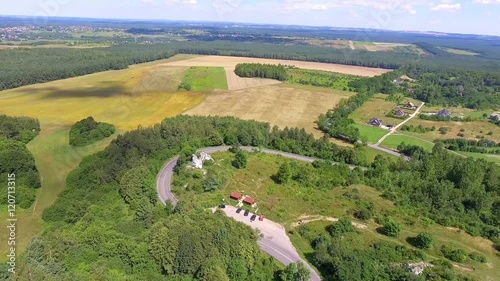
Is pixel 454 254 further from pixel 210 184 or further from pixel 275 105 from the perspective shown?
pixel 275 105

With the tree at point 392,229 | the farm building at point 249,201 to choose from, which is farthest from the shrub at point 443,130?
the farm building at point 249,201

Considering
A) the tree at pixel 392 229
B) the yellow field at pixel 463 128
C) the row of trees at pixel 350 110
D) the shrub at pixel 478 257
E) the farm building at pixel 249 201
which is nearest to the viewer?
the shrub at pixel 478 257

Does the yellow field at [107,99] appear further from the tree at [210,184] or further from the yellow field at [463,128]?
the yellow field at [463,128]

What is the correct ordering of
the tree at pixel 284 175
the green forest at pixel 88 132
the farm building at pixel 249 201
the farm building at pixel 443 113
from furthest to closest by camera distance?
1. the farm building at pixel 443 113
2. the green forest at pixel 88 132
3. the tree at pixel 284 175
4. the farm building at pixel 249 201

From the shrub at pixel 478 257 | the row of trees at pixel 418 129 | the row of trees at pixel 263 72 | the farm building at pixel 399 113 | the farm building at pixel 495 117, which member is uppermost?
the row of trees at pixel 263 72

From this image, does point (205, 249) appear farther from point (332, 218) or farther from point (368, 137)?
point (368, 137)

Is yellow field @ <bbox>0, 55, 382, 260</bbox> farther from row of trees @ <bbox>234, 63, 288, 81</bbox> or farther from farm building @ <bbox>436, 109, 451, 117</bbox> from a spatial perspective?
farm building @ <bbox>436, 109, 451, 117</bbox>

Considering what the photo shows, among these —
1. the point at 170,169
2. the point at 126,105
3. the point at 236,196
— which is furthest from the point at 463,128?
the point at 126,105

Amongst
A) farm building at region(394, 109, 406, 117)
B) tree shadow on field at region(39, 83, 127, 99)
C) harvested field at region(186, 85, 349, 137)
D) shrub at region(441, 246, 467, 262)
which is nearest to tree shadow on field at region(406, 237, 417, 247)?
shrub at region(441, 246, 467, 262)
